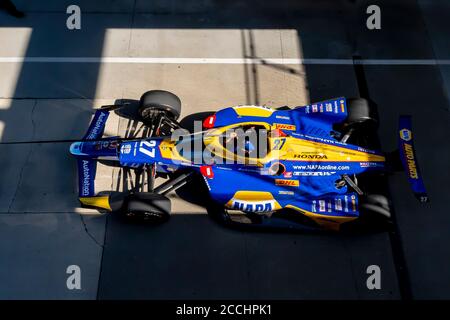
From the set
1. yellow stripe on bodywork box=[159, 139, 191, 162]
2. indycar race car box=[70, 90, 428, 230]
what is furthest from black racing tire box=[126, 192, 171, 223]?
yellow stripe on bodywork box=[159, 139, 191, 162]

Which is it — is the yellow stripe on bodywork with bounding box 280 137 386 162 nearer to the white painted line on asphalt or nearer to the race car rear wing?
the race car rear wing

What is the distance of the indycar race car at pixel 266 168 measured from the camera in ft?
21.0

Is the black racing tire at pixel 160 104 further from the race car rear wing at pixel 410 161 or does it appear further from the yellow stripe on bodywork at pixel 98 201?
the race car rear wing at pixel 410 161

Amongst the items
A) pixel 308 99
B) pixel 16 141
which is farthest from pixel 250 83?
pixel 16 141

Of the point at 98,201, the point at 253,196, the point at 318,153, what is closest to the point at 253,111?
the point at 318,153

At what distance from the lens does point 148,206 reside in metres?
6.34

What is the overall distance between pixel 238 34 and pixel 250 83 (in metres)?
1.37

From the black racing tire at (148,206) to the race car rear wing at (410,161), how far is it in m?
3.55

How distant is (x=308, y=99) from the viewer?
8.30m

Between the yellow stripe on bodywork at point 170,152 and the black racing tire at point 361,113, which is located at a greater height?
the black racing tire at point 361,113

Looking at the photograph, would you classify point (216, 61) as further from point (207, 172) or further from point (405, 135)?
point (405, 135)

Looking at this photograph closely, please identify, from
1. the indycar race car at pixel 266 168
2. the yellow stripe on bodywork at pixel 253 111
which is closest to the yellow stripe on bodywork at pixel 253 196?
the indycar race car at pixel 266 168

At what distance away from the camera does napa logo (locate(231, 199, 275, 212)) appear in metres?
6.38
